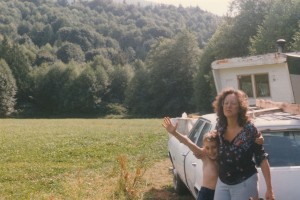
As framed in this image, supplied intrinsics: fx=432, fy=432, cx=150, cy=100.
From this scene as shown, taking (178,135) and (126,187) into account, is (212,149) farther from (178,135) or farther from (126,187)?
(126,187)

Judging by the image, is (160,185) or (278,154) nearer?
(278,154)

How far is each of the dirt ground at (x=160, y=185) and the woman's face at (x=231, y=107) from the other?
→ 166 inches

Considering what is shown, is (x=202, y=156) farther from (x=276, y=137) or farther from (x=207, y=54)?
(x=207, y=54)

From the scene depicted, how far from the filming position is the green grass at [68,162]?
27.9 feet

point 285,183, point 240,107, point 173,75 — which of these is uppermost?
point 173,75

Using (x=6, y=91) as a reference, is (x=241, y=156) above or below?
below

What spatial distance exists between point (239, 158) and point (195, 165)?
5.99 feet

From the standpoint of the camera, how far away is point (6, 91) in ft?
205

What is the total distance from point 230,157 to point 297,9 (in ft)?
109

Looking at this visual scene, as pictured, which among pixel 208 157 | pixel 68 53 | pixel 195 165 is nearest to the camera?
pixel 208 157

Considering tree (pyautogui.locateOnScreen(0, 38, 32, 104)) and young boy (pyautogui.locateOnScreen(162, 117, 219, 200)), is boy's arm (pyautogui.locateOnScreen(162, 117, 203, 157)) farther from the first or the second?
tree (pyautogui.locateOnScreen(0, 38, 32, 104))

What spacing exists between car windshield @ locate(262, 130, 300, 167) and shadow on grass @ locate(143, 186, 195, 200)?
331 centimetres

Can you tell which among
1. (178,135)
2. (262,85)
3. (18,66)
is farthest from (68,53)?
(178,135)

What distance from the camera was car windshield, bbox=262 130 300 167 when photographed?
4.81 meters
